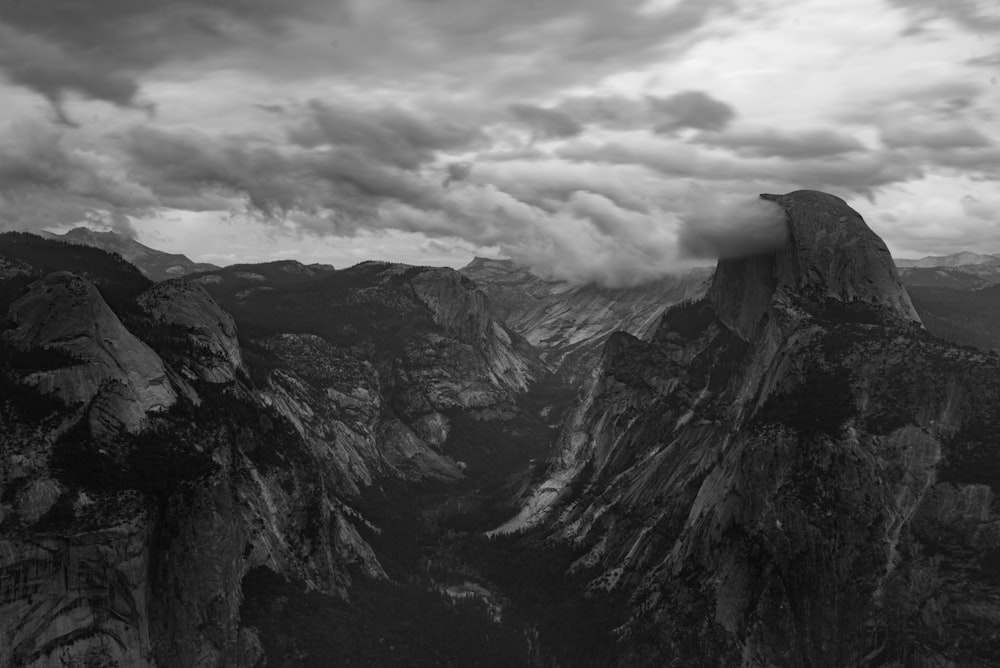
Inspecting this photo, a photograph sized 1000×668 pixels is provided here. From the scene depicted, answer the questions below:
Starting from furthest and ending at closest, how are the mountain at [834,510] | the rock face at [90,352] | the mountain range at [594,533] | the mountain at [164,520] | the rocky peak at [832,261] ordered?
the rocky peak at [832,261]
the rock face at [90,352]
the mountain at [834,510]
the mountain range at [594,533]
the mountain at [164,520]

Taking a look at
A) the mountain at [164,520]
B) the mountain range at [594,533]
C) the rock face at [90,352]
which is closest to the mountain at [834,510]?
the mountain range at [594,533]

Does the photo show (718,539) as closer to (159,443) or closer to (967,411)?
(967,411)

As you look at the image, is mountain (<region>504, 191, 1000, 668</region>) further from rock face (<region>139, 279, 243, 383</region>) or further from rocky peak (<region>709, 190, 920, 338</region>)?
rock face (<region>139, 279, 243, 383</region>)

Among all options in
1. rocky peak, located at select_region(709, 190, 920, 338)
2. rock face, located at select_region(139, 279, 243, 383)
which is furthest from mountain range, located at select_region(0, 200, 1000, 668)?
rock face, located at select_region(139, 279, 243, 383)

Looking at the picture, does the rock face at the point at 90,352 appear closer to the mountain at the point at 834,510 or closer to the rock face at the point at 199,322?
the rock face at the point at 199,322

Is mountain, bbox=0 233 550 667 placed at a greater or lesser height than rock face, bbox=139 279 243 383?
lesser

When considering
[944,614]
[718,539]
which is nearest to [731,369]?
[718,539]

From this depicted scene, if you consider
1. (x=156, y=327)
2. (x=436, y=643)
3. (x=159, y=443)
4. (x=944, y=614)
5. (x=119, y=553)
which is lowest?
(x=436, y=643)
